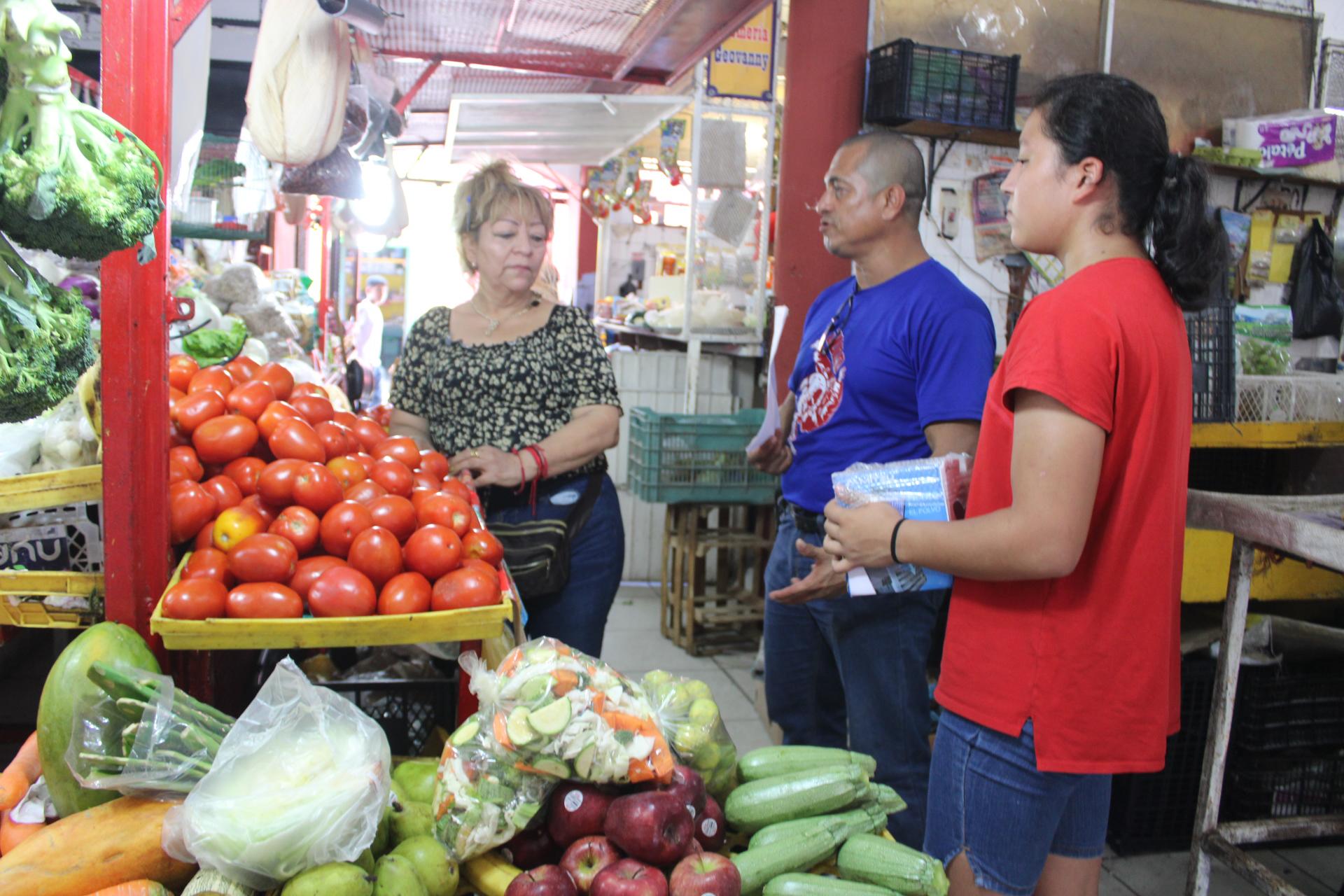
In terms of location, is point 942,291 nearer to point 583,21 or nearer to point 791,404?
point 791,404

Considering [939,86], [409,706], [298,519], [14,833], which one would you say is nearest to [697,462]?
[939,86]

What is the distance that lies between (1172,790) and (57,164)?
3554mm

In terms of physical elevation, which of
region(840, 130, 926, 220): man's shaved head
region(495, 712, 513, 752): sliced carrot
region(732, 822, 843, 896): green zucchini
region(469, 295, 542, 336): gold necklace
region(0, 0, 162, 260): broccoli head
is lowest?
region(732, 822, 843, 896): green zucchini

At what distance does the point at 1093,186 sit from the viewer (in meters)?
1.56

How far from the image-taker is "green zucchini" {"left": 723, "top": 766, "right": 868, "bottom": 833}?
56.1 inches

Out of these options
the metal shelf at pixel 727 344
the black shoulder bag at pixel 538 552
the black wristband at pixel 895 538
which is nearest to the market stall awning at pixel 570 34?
the black shoulder bag at pixel 538 552

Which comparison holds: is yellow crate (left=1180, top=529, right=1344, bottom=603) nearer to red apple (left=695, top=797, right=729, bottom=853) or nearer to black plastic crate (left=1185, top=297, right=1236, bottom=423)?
black plastic crate (left=1185, top=297, right=1236, bottom=423)

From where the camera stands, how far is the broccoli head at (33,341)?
3.37ft

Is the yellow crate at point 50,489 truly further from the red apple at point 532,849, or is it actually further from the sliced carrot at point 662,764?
the sliced carrot at point 662,764

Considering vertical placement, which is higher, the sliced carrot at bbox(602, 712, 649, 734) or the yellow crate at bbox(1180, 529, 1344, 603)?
the sliced carrot at bbox(602, 712, 649, 734)

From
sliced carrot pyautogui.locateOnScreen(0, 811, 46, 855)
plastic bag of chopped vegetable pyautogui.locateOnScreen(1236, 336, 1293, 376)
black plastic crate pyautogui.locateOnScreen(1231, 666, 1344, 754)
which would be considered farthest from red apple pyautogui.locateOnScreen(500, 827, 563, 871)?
plastic bag of chopped vegetable pyautogui.locateOnScreen(1236, 336, 1293, 376)

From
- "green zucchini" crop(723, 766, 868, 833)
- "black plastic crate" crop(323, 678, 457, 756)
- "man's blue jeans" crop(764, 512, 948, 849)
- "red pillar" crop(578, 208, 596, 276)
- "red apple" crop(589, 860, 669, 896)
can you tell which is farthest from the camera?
"red pillar" crop(578, 208, 596, 276)

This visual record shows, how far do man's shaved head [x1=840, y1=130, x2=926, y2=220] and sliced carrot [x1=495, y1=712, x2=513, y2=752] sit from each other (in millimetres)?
1664

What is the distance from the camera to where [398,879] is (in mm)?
1250
